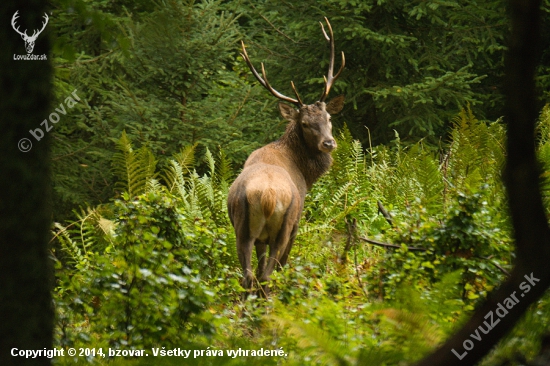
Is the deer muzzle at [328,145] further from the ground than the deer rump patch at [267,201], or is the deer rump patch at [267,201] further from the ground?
the deer muzzle at [328,145]

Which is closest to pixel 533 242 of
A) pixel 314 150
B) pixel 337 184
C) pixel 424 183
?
pixel 314 150

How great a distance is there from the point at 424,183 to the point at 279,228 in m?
2.87

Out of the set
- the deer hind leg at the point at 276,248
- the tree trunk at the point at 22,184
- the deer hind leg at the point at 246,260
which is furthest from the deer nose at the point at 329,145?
the tree trunk at the point at 22,184

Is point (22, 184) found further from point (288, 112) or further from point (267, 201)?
point (288, 112)

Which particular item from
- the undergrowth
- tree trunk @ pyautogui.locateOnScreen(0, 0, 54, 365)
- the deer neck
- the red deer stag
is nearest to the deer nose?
the red deer stag

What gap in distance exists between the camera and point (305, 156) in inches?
311

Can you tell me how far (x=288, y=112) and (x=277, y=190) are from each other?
5.87 ft

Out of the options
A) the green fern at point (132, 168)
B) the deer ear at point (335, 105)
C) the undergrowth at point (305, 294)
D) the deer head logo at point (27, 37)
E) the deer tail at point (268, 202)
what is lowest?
the undergrowth at point (305, 294)

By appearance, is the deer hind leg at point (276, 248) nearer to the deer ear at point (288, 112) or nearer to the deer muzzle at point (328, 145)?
the deer muzzle at point (328, 145)

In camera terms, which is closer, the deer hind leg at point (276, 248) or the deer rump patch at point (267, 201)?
the deer rump patch at point (267, 201)

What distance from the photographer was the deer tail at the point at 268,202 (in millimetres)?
6352

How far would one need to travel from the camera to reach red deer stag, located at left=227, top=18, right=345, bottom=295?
6438 mm

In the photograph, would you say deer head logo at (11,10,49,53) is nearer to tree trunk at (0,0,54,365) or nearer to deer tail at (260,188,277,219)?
tree trunk at (0,0,54,365)

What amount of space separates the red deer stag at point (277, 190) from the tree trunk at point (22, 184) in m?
4.06
